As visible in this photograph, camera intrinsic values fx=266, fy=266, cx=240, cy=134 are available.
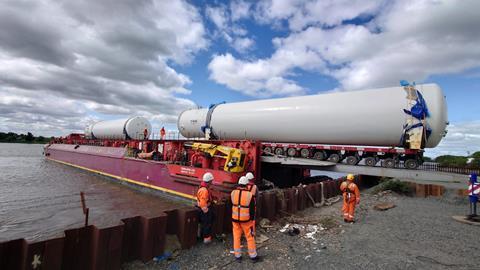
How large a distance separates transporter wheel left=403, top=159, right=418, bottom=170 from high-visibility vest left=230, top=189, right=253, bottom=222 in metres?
7.51

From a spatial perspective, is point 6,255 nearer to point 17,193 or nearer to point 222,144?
point 222,144

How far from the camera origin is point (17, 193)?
664 inches

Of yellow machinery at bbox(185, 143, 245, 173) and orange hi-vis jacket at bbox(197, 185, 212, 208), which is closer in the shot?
orange hi-vis jacket at bbox(197, 185, 212, 208)

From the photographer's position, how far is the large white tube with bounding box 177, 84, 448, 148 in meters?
9.66

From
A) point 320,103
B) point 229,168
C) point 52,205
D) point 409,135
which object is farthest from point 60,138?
point 409,135

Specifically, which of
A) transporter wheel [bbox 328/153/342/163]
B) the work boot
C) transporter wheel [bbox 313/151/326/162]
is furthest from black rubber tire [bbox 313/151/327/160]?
the work boot

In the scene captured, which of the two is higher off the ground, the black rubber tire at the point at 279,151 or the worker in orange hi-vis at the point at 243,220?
the black rubber tire at the point at 279,151

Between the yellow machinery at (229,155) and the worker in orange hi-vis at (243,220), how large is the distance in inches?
239

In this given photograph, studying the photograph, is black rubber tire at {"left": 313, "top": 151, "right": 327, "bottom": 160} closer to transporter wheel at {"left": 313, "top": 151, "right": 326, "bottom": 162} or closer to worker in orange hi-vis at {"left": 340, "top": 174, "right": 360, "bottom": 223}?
transporter wheel at {"left": 313, "top": 151, "right": 326, "bottom": 162}

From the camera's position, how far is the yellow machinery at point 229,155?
11.5 meters

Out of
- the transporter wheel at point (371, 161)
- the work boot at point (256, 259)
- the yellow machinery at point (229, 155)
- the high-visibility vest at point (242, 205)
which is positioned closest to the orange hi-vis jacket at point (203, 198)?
the high-visibility vest at point (242, 205)

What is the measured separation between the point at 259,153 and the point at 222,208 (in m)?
5.98

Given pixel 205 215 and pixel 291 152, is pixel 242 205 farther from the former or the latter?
pixel 291 152

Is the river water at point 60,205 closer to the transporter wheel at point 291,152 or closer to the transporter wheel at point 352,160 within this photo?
the transporter wheel at point 291,152
